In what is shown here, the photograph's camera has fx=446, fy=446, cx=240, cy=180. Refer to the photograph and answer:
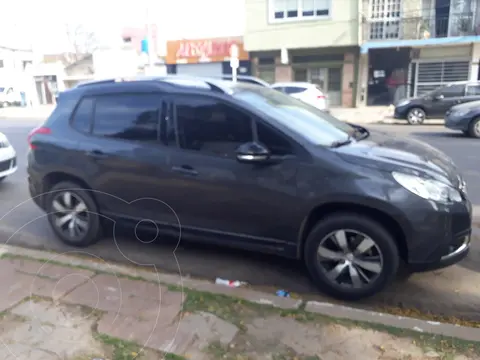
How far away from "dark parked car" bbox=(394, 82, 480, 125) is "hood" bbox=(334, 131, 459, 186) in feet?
40.2

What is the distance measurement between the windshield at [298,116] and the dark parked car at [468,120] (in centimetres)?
834

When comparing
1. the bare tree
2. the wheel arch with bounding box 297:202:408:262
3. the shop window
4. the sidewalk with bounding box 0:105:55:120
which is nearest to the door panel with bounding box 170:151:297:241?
the wheel arch with bounding box 297:202:408:262

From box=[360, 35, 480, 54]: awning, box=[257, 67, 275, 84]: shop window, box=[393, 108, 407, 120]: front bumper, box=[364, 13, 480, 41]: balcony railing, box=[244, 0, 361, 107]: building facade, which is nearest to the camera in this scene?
box=[393, 108, 407, 120]: front bumper

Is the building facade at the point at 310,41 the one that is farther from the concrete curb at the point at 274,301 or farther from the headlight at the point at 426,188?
the concrete curb at the point at 274,301

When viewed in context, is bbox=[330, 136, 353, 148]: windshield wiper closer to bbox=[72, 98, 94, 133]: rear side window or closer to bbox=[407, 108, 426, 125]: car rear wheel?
bbox=[72, 98, 94, 133]: rear side window

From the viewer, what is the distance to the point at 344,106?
917 inches

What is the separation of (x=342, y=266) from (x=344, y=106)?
68.1ft

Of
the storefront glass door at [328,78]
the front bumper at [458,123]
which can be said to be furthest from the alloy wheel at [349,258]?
the storefront glass door at [328,78]

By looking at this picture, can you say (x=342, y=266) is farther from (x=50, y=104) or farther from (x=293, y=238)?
(x=50, y=104)

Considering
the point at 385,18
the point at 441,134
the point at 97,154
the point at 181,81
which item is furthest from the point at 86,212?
the point at 385,18

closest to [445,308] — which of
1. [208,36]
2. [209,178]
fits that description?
[209,178]

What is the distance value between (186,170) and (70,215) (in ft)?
5.23

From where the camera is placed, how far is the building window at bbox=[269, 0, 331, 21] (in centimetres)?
2219

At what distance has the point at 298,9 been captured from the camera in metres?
22.7
